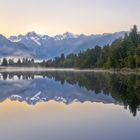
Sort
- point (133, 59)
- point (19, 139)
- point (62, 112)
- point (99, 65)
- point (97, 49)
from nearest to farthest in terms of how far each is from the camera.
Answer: point (19, 139) < point (62, 112) < point (133, 59) < point (99, 65) < point (97, 49)

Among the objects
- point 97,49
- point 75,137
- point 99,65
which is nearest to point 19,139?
point 75,137

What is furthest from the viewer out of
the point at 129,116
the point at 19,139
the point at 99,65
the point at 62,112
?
the point at 99,65

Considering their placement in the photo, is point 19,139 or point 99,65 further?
point 99,65

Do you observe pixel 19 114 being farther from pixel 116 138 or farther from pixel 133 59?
pixel 133 59

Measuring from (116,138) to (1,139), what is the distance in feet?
17.1

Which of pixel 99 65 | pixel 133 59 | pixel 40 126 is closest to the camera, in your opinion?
pixel 40 126

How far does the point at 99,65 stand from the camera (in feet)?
577

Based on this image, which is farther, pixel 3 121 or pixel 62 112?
pixel 62 112

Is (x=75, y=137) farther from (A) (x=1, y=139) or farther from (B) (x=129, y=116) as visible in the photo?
(B) (x=129, y=116)

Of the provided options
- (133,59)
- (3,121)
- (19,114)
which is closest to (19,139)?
(3,121)

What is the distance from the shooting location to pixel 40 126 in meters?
21.3

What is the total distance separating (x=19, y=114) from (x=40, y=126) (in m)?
6.15

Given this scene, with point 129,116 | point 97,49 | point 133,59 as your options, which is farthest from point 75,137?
point 97,49

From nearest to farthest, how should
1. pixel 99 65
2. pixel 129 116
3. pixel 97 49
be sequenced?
pixel 129 116 → pixel 99 65 → pixel 97 49
